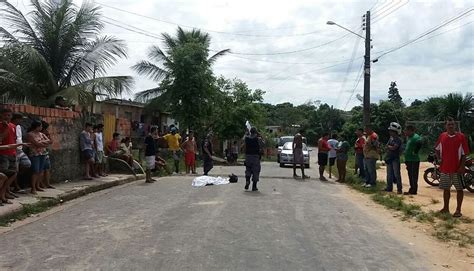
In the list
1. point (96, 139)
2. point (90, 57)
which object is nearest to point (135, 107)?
point (90, 57)

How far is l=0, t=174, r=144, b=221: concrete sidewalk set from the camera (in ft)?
30.7

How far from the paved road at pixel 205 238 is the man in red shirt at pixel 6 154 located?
44.5 inches

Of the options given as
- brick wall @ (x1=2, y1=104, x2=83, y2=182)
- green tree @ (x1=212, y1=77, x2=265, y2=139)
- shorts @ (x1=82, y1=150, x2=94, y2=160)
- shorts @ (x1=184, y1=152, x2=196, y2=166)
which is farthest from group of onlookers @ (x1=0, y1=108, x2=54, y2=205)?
green tree @ (x1=212, y1=77, x2=265, y2=139)

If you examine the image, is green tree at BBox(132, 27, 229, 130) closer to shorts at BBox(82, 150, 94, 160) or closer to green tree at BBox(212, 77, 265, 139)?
green tree at BBox(212, 77, 265, 139)

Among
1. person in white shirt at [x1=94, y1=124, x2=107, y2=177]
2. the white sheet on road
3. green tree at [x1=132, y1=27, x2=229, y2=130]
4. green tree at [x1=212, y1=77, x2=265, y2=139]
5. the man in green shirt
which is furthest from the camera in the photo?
green tree at [x1=212, y1=77, x2=265, y2=139]

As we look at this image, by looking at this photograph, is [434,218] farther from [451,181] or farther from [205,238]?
[205,238]

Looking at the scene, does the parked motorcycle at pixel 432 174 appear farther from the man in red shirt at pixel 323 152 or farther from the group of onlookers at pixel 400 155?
the man in red shirt at pixel 323 152

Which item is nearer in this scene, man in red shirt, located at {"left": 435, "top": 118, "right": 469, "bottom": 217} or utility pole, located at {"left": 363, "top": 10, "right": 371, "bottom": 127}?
man in red shirt, located at {"left": 435, "top": 118, "right": 469, "bottom": 217}

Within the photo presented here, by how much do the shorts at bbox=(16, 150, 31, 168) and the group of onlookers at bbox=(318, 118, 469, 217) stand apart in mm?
8285

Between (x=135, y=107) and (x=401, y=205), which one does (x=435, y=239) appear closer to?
(x=401, y=205)

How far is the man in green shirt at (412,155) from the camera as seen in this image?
524 inches

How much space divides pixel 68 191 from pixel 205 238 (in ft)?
18.3

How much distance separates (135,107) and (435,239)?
31110 mm

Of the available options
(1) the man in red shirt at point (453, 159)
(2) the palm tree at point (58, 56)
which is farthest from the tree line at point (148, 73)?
(1) the man in red shirt at point (453, 159)
